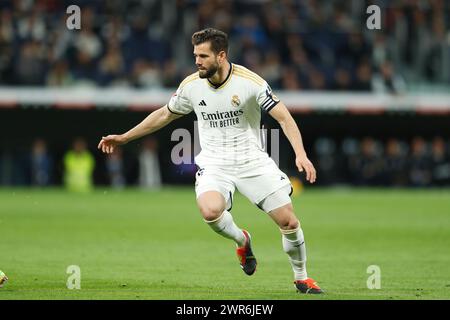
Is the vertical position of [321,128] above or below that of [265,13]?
below

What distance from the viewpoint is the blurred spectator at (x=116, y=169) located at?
103ft

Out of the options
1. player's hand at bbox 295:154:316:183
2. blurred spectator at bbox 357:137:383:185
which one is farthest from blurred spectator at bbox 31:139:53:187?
player's hand at bbox 295:154:316:183

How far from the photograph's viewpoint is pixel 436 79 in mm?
32062

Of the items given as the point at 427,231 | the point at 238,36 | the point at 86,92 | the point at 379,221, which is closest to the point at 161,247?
the point at 427,231

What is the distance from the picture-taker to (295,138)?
931cm

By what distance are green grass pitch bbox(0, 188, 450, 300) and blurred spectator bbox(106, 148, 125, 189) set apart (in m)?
5.16

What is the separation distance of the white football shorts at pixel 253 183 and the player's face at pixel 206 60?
960 mm

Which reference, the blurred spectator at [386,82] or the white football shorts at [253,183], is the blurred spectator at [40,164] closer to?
the blurred spectator at [386,82]

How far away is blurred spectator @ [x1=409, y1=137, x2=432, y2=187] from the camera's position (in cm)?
3194

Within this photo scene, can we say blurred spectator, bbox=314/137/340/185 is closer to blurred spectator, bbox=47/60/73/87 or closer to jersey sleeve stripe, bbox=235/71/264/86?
blurred spectator, bbox=47/60/73/87

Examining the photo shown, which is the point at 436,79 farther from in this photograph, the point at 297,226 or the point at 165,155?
the point at 297,226

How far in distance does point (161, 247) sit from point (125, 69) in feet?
52.1
